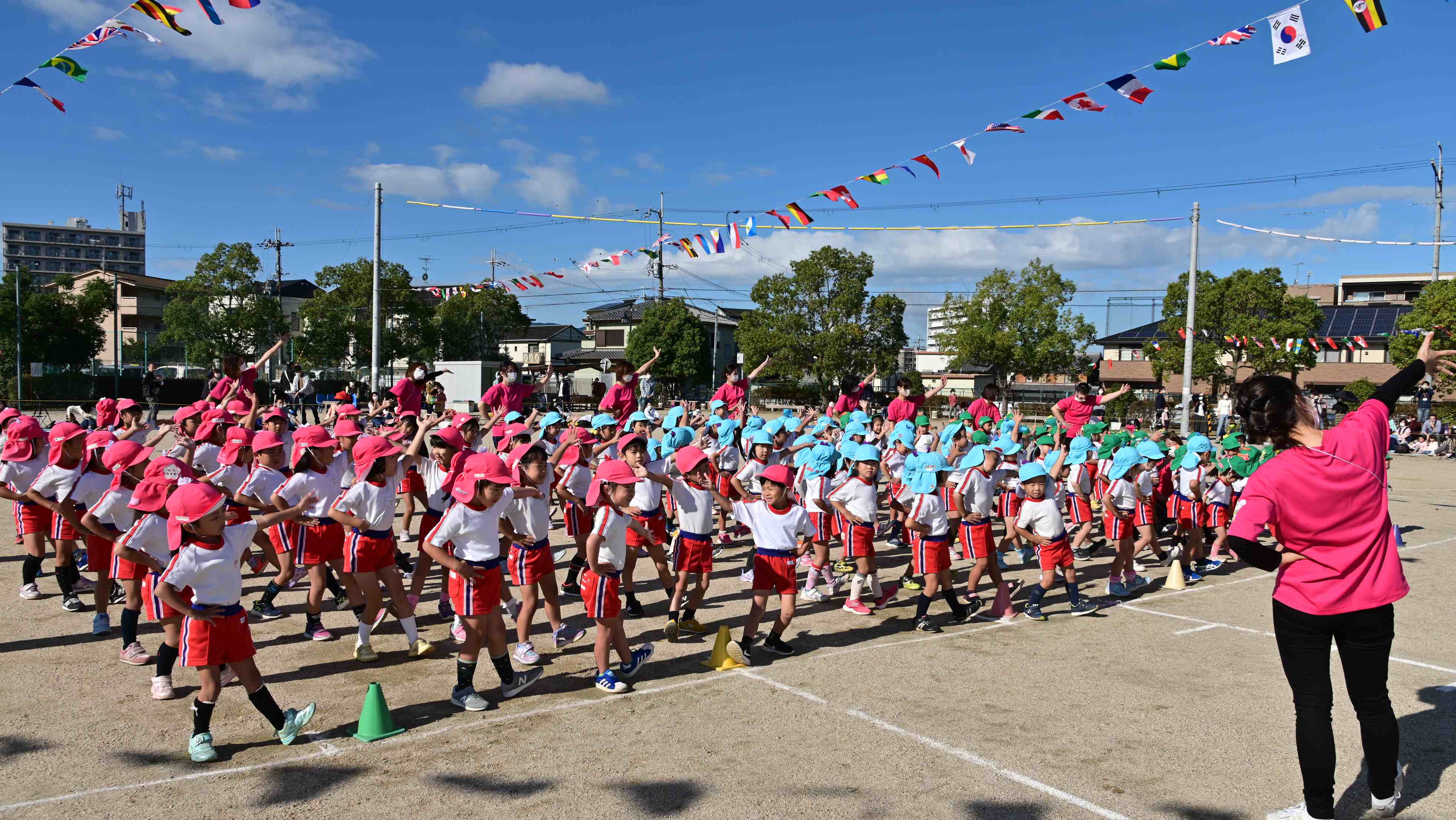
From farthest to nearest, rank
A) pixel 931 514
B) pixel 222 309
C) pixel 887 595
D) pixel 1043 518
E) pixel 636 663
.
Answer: pixel 222 309 → pixel 887 595 → pixel 1043 518 → pixel 931 514 → pixel 636 663

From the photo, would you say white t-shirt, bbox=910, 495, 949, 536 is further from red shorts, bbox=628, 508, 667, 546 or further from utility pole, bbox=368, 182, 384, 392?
utility pole, bbox=368, 182, 384, 392

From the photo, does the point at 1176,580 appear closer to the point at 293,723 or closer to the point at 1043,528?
the point at 1043,528

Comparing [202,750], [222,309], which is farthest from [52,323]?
[202,750]

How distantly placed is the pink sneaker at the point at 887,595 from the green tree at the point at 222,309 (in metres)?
35.9

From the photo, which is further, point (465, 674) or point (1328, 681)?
point (465, 674)

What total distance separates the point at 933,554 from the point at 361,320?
43.0 meters

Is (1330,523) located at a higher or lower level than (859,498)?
higher

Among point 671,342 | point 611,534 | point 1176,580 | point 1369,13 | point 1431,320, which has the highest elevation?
point 1369,13

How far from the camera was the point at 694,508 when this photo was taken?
7.19m

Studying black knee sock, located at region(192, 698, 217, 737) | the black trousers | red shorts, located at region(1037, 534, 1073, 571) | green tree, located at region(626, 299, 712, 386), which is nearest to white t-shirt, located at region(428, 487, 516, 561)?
black knee sock, located at region(192, 698, 217, 737)

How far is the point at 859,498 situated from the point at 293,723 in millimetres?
4712

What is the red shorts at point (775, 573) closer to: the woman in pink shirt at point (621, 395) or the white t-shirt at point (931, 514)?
the white t-shirt at point (931, 514)

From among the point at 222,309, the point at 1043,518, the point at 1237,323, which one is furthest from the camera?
the point at 222,309

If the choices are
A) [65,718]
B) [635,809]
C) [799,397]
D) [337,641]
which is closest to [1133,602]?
[635,809]
